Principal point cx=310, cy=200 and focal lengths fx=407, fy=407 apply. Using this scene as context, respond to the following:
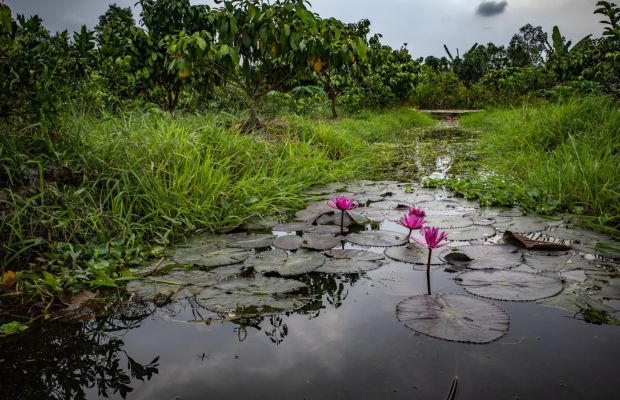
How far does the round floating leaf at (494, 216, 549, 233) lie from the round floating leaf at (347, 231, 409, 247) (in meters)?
0.61

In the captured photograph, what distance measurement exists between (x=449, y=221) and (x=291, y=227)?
92cm

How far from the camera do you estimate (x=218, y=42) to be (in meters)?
4.45

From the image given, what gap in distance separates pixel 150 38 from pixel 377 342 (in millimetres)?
4826

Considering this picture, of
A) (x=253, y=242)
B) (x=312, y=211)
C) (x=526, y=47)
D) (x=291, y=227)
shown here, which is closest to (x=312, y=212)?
(x=312, y=211)

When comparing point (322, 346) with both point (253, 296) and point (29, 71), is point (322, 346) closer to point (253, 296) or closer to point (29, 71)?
point (253, 296)

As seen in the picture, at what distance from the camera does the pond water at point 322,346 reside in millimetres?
1002

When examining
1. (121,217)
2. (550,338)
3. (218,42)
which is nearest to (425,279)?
(550,338)

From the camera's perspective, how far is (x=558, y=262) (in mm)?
1719

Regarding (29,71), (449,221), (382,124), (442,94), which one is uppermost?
(442,94)

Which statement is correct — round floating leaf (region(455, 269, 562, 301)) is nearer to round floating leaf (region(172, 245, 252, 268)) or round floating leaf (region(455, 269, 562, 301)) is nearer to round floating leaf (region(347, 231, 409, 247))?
round floating leaf (region(347, 231, 409, 247))

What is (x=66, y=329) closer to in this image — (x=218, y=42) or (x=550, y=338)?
(x=550, y=338)

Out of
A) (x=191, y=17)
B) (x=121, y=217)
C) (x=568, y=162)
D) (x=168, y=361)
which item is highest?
(x=191, y=17)

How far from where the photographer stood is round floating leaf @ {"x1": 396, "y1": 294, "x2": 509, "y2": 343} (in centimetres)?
119

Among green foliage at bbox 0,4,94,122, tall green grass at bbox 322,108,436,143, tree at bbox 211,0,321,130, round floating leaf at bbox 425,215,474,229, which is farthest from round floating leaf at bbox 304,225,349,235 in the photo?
tall green grass at bbox 322,108,436,143
